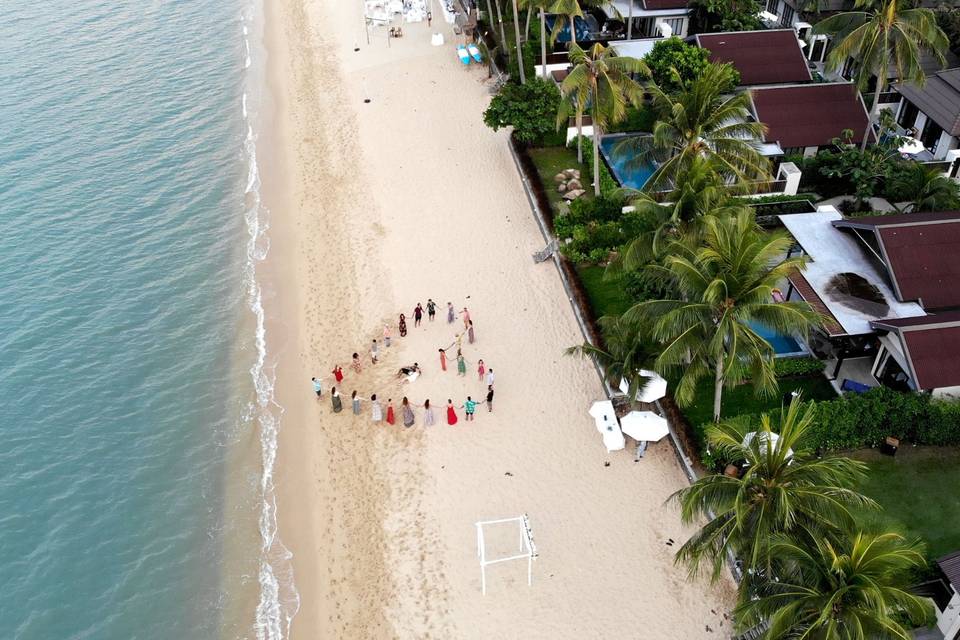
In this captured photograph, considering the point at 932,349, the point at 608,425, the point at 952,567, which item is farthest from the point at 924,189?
the point at 952,567

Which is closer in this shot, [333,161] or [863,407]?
[863,407]

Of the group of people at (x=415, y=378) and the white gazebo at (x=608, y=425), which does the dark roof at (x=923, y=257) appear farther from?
the group of people at (x=415, y=378)

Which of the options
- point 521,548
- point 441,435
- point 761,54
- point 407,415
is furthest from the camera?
point 761,54

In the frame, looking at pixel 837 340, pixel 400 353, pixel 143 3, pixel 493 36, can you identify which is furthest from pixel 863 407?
pixel 143 3

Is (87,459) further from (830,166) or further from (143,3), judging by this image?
(143,3)

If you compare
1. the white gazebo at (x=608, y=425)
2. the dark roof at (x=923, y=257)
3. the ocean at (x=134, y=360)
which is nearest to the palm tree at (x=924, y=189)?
the dark roof at (x=923, y=257)

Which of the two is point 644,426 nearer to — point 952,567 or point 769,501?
point 769,501
